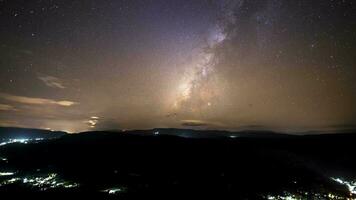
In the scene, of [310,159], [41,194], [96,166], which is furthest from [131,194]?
[310,159]

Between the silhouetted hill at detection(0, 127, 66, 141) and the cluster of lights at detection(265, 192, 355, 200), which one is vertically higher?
the silhouetted hill at detection(0, 127, 66, 141)

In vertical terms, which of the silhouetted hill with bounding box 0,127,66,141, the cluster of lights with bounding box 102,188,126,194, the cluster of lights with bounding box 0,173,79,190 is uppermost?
the silhouetted hill with bounding box 0,127,66,141

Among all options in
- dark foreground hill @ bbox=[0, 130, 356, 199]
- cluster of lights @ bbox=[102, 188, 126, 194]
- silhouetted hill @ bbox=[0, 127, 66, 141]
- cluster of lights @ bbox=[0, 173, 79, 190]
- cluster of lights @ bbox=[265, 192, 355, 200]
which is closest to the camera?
cluster of lights @ bbox=[265, 192, 355, 200]

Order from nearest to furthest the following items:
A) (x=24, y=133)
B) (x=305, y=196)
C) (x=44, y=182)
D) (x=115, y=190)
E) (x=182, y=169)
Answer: (x=305, y=196), (x=115, y=190), (x=44, y=182), (x=182, y=169), (x=24, y=133)

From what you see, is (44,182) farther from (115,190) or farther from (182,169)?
(182,169)

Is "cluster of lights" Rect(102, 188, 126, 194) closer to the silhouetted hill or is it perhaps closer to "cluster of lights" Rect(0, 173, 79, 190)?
"cluster of lights" Rect(0, 173, 79, 190)

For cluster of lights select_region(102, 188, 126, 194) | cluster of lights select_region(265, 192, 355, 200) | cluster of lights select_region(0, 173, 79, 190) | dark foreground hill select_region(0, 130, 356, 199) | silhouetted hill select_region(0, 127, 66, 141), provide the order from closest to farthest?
1. cluster of lights select_region(265, 192, 355, 200)
2. cluster of lights select_region(102, 188, 126, 194)
3. dark foreground hill select_region(0, 130, 356, 199)
4. cluster of lights select_region(0, 173, 79, 190)
5. silhouetted hill select_region(0, 127, 66, 141)

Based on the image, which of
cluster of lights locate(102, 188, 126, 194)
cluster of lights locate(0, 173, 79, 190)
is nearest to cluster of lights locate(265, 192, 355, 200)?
cluster of lights locate(102, 188, 126, 194)

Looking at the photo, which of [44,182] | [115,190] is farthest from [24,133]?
[115,190]
